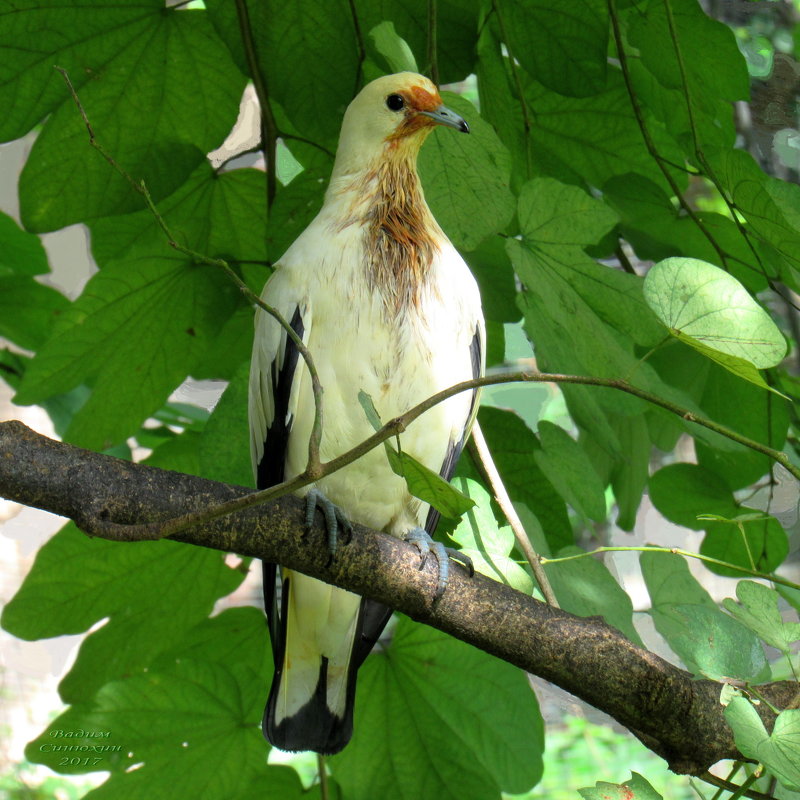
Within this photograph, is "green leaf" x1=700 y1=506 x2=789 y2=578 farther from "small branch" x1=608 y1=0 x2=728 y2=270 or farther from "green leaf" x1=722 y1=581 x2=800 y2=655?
"green leaf" x1=722 y1=581 x2=800 y2=655

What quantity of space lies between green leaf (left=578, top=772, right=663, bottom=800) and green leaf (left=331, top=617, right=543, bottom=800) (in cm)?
63

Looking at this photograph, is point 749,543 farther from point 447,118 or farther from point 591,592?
point 447,118

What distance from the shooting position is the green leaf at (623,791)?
79 centimetres

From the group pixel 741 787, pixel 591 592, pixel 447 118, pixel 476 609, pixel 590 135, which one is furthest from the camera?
pixel 590 135

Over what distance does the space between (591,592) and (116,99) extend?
3.11 ft

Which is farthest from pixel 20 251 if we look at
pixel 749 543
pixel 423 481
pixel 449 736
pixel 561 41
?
pixel 749 543

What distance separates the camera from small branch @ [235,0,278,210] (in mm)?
1375

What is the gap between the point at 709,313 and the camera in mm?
780

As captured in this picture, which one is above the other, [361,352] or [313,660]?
[361,352]

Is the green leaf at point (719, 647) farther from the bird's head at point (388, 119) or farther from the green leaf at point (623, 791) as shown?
the bird's head at point (388, 119)

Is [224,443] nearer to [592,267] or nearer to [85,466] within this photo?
[85,466]

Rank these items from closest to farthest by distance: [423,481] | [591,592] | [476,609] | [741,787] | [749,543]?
[423,481]
[741,787]
[476,609]
[591,592]
[749,543]

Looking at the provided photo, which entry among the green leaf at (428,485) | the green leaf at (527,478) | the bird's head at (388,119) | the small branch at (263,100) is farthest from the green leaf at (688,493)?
the green leaf at (428,485)

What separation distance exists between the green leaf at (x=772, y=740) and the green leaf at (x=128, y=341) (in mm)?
915
